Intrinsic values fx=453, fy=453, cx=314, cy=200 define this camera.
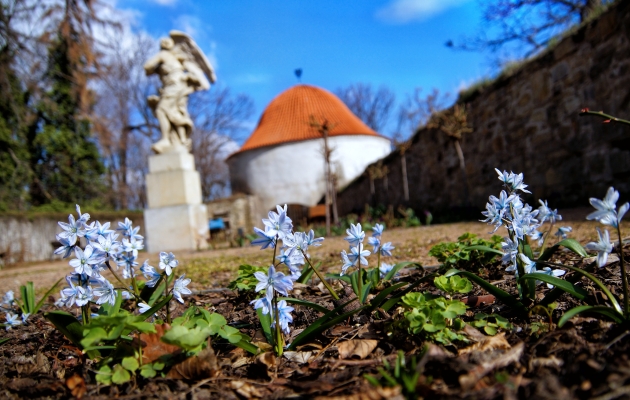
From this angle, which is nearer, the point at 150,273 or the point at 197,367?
the point at 197,367

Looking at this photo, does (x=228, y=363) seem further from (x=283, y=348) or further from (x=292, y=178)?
(x=292, y=178)

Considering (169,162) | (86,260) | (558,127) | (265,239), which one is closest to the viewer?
(265,239)

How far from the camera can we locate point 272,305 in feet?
4.96

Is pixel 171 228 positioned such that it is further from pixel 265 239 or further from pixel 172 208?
pixel 265 239

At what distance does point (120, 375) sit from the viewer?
1311mm

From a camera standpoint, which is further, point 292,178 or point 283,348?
point 292,178

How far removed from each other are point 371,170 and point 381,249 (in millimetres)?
12473

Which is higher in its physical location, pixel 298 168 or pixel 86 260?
pixel 298 168

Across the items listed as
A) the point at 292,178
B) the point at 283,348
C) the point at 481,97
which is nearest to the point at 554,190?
the point at 481,97

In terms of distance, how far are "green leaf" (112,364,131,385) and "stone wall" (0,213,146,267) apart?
1056 centimetres

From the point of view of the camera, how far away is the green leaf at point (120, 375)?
130 centimetres

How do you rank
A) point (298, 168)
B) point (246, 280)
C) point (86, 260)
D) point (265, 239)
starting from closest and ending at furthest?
1. point (265, 239)
2. point (86, 260)
3. point (246, 280)
4. point (298, 168)

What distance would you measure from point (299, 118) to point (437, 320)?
72.0 ft

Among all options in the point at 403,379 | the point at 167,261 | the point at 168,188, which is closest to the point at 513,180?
the point at 403,379
